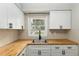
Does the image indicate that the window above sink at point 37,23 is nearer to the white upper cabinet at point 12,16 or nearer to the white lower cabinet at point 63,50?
the white lower cabinet at point 63,50

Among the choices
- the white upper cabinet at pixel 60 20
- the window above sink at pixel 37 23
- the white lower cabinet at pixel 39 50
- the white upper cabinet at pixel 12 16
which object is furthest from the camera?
the window above sink at pixel 37 23

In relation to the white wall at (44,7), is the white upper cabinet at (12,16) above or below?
below

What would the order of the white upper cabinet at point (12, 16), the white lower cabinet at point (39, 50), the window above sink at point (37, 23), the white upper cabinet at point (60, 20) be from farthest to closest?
the window above sink at point (37, 23) < the white upper cabinet at point (60, 20) < the white lower cabinet at point (39, 50) < the white upper cabinet at point (12, 16)

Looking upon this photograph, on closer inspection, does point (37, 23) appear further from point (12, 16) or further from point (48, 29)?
point (12, 16)

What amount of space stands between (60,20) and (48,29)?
0.56m

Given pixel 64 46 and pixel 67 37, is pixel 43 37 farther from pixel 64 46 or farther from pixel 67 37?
pixel 64 46

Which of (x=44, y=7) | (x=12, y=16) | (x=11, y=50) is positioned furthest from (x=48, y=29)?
(x=11, y=50)

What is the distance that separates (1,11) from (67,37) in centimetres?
293

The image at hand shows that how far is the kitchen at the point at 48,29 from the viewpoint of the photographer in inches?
130

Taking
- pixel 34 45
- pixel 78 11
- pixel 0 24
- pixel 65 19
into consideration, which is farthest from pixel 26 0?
pixel 65 19

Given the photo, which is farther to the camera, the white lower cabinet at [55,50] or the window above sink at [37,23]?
the window above sink at [37,23]

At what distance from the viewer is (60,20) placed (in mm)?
4039

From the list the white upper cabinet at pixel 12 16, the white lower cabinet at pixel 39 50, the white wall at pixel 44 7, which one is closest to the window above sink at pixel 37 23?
the white wall at pixel 44 7

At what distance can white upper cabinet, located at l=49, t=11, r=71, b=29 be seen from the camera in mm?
3998
